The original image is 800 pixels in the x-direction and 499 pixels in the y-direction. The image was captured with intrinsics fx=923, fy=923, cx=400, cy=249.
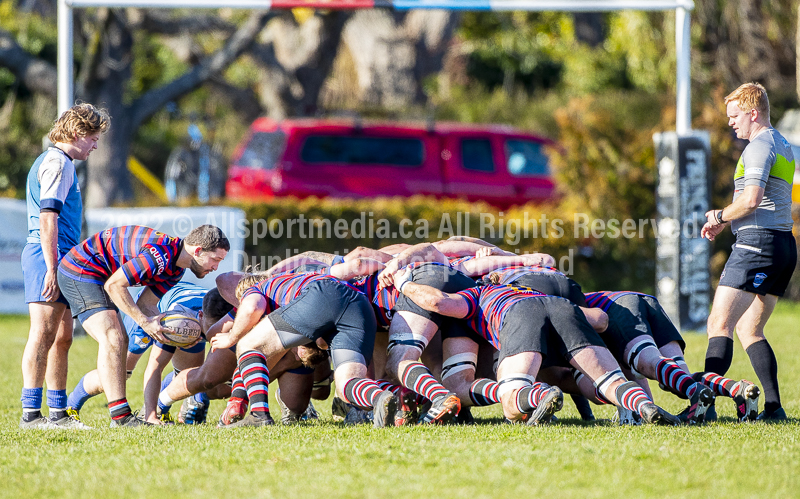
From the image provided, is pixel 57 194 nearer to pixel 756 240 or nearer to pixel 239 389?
pixel 239 389

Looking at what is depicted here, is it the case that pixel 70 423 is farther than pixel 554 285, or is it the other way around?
pixel 554 285

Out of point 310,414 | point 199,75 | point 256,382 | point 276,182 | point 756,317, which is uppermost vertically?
point 199,75

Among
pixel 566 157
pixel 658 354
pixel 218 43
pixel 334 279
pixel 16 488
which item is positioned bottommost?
pixel 16 488

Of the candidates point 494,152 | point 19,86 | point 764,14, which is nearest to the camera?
point 494,152

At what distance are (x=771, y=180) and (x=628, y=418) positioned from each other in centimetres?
167

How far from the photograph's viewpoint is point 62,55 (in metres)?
9.66

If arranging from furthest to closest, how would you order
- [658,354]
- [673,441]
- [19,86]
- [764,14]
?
1. [19,86]
2. [764,14]
3. [658,354]
4. [673,441]

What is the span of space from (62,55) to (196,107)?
889 inches

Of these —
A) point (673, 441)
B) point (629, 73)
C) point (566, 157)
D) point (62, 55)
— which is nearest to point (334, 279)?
point (673, 441)

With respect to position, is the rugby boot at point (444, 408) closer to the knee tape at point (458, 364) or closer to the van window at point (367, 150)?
the knee tape at point (458, 364)

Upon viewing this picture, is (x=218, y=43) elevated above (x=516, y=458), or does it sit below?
above

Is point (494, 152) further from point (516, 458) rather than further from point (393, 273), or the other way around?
point (516, 458)

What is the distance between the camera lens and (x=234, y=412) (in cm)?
512

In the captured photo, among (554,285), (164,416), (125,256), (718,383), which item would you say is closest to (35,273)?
Result: (125,256)
